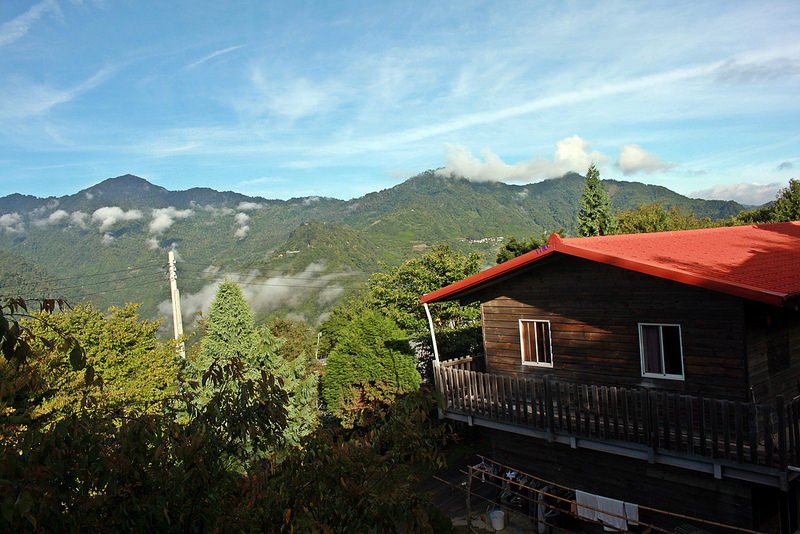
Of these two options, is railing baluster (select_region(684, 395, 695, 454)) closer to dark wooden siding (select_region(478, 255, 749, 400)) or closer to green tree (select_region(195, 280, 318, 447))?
dark wooden siding (select_region(478, 255, 749, 400))

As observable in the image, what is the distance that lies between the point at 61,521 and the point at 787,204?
50459 mm

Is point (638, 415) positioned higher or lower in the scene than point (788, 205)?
lower

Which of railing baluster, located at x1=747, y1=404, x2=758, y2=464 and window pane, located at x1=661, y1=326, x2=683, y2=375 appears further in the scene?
window pane, located at x1=661, y1=326, x2=683, y2=375

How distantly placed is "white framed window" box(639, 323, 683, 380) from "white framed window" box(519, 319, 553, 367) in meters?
2.38

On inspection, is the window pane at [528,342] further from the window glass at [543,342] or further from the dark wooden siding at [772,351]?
the dark wooden siding at [772,351]

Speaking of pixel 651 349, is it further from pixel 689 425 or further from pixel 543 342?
pixel 543 342

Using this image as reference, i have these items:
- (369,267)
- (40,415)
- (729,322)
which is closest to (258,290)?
(369,267)

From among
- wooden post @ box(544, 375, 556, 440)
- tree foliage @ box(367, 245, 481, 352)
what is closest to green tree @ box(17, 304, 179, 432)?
wooden post @ box(544, 375, 556, 440)

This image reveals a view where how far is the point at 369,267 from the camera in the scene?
112m

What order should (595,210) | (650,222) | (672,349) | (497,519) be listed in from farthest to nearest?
(650,222)
(595,210)
(497,519)
(672,349)

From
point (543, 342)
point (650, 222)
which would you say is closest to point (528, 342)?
point (543, 342)

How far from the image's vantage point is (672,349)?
435 inches

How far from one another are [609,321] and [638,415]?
2178 mm

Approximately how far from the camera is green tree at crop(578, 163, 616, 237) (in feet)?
135
